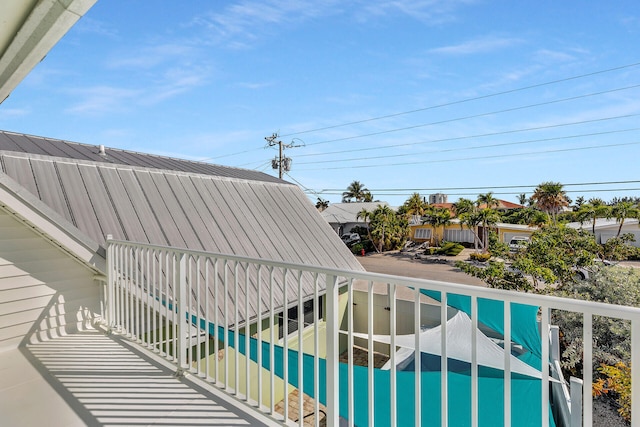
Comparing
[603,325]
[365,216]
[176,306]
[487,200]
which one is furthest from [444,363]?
[487,200]

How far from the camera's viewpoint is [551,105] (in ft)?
83.0

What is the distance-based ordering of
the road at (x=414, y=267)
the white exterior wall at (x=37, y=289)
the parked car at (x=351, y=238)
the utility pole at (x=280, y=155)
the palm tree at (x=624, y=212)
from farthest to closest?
the parked car at (x=351, y=238), the palm tree at (x=624, y=212), the utility pole at (x=280, y=155), the road at (x=414, y=267), the white exterior wall at (x=37, y=289)

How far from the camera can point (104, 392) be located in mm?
2314

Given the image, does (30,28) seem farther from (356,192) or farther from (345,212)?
(356,192)

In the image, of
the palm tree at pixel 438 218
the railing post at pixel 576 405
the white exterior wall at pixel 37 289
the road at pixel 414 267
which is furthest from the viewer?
the palm tree at pixel 438 218

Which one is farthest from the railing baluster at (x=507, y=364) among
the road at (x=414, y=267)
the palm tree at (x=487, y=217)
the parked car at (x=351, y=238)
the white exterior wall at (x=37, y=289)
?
the parked car at (x=351, y=238)

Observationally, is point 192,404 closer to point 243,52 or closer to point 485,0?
point 243,52

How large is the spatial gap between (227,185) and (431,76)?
16.1 metres

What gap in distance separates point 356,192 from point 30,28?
4104 centimetres

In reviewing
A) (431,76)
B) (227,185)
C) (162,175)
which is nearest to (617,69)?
(431,76)

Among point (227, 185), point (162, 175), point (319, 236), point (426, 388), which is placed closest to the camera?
point (426, 388)

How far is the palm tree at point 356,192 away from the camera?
41.3m

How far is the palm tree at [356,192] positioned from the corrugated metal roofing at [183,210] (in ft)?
106

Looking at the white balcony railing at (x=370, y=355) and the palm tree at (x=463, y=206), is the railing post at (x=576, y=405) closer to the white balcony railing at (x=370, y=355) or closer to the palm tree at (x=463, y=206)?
the white balcony railing at (x=370, y=355)
